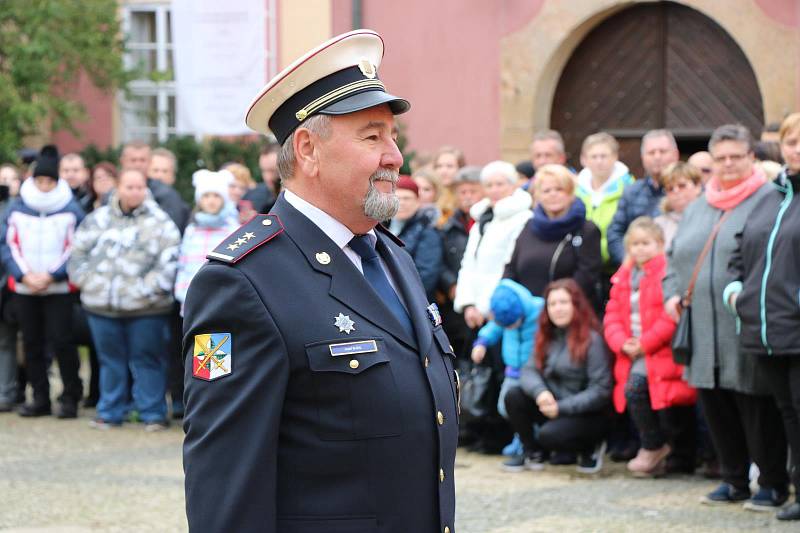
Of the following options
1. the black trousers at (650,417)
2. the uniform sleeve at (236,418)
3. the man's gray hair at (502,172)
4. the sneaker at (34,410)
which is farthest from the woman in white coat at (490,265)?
the uniform sleeve at (236,418)

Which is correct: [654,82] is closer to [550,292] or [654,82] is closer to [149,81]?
[550,292]

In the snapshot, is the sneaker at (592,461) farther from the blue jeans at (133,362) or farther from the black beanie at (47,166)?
the black beanie at (47,166)

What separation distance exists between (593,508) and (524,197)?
103 inches

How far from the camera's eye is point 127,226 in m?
10.6

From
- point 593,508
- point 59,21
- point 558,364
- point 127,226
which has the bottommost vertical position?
point 593,508

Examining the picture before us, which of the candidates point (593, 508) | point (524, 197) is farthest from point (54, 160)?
point (593, 508)

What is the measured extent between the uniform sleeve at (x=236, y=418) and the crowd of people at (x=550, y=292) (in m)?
4.37

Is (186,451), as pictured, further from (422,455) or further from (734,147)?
(734,147)

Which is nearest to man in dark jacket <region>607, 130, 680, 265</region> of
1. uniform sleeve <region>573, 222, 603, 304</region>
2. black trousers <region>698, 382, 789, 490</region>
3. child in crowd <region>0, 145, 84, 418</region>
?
uniform sleeve <region>573, 222, 603, 304</region>

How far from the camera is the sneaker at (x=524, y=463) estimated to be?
8.88m

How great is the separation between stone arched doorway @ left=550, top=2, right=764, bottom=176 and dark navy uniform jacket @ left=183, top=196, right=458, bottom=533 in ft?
34.5

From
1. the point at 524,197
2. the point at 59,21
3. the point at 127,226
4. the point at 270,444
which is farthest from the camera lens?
the point at 59,21

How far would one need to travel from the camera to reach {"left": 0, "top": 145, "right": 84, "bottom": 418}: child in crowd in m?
11.1

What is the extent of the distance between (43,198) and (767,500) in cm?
622
